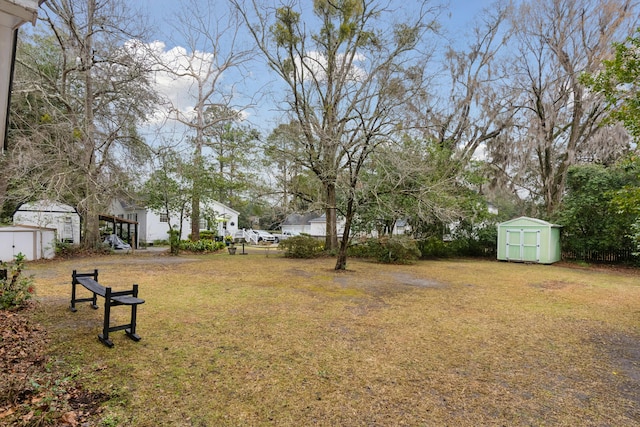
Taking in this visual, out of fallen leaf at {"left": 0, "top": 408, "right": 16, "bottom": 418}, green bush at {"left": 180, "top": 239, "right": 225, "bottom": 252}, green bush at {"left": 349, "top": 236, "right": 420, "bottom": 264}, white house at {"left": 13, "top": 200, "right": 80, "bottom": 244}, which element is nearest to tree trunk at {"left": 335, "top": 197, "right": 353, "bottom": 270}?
green bush at {"left": 349, "top": 236, "right": 420, "bottom": 264}

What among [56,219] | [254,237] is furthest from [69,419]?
[254,237]

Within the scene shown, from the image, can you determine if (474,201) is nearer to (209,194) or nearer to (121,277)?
(209,194)

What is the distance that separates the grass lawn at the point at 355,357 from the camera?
2.65m

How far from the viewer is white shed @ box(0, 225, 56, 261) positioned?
11305 millimetres

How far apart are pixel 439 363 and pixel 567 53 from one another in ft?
58.3

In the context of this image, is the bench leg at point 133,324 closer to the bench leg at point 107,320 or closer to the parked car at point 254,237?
the bench leg at point 107,320

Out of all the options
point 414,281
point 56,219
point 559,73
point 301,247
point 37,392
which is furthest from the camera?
point 56,219

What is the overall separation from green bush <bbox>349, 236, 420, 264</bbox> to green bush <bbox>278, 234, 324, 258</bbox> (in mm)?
2368

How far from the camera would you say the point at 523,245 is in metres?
14.5

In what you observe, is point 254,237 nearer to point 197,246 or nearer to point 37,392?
point 197,246

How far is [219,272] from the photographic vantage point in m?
10.0

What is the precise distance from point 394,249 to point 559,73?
463 inches

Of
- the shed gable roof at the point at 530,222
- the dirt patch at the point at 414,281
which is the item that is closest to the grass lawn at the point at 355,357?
the dirt patch at the point at 414,281

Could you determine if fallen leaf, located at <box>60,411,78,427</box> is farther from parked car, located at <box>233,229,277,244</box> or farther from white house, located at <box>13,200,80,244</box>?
parked car, located at <box>233,229,277,244</box>
